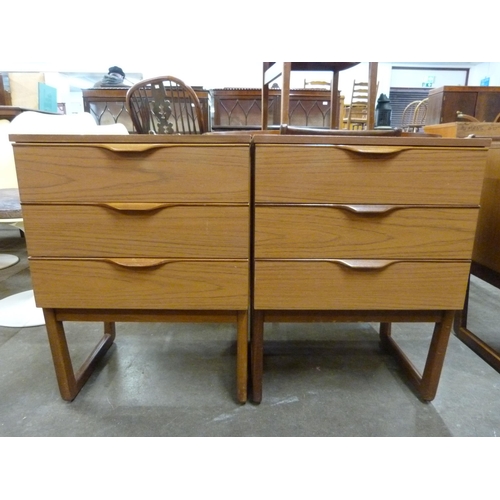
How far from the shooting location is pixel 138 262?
795 millimetres

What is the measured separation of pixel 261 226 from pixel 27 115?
1539mm

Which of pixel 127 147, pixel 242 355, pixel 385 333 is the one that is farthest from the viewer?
pixel 385 333

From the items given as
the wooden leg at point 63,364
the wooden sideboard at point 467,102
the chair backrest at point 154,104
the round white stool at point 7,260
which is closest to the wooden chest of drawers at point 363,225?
the wooden leg at point 63,364

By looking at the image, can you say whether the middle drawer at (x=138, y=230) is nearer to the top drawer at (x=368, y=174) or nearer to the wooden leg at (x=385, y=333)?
the top drawer at (x=368, y=174)

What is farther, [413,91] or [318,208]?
[413,91]

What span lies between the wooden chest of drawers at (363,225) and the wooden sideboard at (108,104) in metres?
1.90

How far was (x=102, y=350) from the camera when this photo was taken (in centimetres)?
116

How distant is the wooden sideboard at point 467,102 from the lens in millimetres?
2785


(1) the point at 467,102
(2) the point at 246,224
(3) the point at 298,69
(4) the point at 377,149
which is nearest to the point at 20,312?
(2) the point at 246,224

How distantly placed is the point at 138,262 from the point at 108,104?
223 centimetres

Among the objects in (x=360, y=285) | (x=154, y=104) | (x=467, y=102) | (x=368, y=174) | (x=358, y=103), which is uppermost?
(x=358, y=103)

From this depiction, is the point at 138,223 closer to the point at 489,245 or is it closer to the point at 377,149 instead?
the point at 377,149
